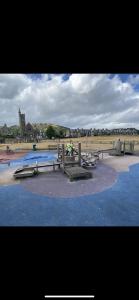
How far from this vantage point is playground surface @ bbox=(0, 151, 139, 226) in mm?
4277

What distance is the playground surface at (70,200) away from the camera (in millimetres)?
4277

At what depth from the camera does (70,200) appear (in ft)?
17.7
